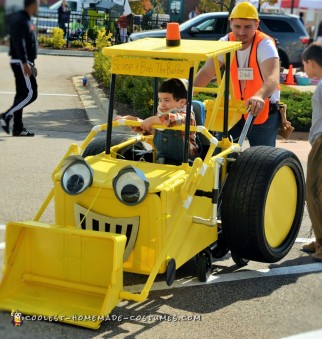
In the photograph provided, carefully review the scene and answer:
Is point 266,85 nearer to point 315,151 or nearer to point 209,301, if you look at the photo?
point 315,151

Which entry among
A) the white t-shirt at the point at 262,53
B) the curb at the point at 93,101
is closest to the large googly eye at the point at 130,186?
the white t-shirt at the point at 262,53

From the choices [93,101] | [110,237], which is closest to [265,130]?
[110,237]

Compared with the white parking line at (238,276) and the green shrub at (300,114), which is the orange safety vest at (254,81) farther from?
the green shrub at (300,114)

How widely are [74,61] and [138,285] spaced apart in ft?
48.1

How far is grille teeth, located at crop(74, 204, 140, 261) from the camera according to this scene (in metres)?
3.94

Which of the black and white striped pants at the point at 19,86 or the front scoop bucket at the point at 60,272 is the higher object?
the black and white striped pants at the point at 19,86

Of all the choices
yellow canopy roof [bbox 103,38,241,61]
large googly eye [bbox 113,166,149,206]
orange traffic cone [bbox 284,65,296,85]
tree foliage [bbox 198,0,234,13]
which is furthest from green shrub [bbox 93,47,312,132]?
large googly eye [bbox 113,166,149,206]

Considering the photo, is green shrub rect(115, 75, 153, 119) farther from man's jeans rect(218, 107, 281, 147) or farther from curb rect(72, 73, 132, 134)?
man's jeans rect(218, 107, 281, 147)

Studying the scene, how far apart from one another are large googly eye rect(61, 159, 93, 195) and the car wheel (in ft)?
3.14

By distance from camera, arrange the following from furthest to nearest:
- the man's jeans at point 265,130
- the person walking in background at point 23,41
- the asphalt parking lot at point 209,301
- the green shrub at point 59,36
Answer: the green shrub at point 59,36 < the man's jeans at point 265,130 < the asphalt parking lot at point 209,301 < the person walking in background at point 23,41

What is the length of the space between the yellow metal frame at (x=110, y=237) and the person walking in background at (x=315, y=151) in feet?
2.93

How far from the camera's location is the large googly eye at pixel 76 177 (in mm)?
3932

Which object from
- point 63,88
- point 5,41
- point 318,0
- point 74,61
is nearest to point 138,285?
point 5,41

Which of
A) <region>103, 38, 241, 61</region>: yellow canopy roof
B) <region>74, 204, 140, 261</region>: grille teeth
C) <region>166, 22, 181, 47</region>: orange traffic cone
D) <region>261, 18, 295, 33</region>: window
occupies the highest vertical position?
<region>166, 22, 181, 47</region>: orange traffic cone
